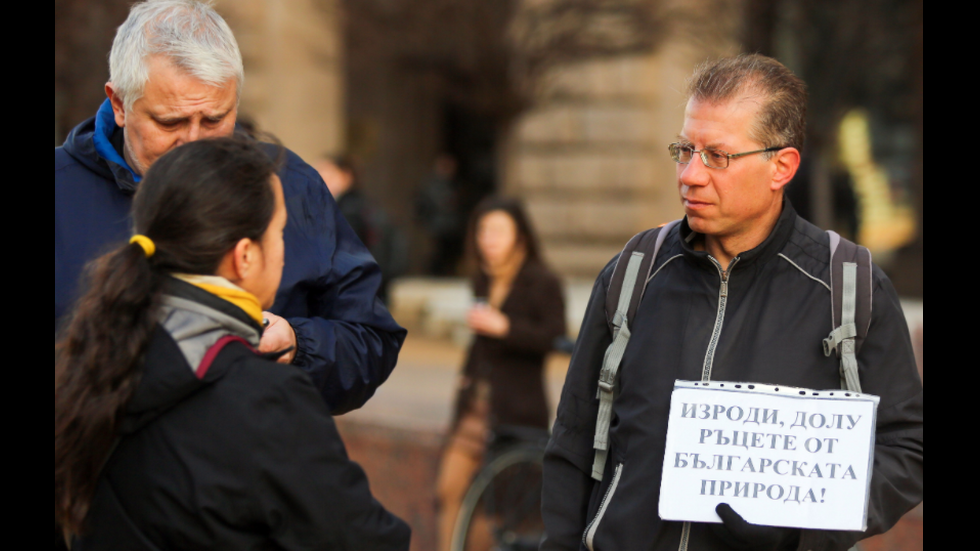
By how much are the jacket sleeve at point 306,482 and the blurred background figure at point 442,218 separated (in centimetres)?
1374

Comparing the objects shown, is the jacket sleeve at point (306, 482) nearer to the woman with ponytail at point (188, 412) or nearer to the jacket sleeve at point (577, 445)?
the woman with ponytail at point (188, 412)

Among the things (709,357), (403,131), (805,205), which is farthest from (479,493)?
(403,131)

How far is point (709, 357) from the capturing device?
2.27m

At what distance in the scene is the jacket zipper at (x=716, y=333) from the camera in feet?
7.32

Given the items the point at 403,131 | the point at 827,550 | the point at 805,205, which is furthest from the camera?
Result: the point at 403,131

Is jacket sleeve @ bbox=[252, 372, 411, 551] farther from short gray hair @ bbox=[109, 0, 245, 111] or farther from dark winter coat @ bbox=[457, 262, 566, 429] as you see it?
dark winter coat @ bbox=[457, 262, 566, 429]

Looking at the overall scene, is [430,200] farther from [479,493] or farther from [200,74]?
[200,74]

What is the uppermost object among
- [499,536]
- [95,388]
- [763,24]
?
[763,24]

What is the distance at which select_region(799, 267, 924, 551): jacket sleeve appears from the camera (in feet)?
7.25

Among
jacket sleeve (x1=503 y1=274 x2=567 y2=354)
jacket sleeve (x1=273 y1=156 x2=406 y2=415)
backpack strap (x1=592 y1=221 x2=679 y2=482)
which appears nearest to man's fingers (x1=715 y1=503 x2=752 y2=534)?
backpack strap (x1=592 y1=221 x2=679 y2=482)

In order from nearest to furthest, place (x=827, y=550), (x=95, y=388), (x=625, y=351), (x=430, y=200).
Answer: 1. (x=95, y=388)
2. (x=827, y=550)
3. (x=625, y=351)
4. (x=430, y=200)

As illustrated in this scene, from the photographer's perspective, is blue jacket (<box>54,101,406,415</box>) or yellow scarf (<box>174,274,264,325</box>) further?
blue jacket (<box>54,101,406,415</box>)

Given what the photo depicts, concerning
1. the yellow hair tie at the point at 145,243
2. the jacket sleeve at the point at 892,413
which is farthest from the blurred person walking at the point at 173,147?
the jacket sleeve at the point at 892,413

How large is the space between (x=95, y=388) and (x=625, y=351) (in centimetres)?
116
